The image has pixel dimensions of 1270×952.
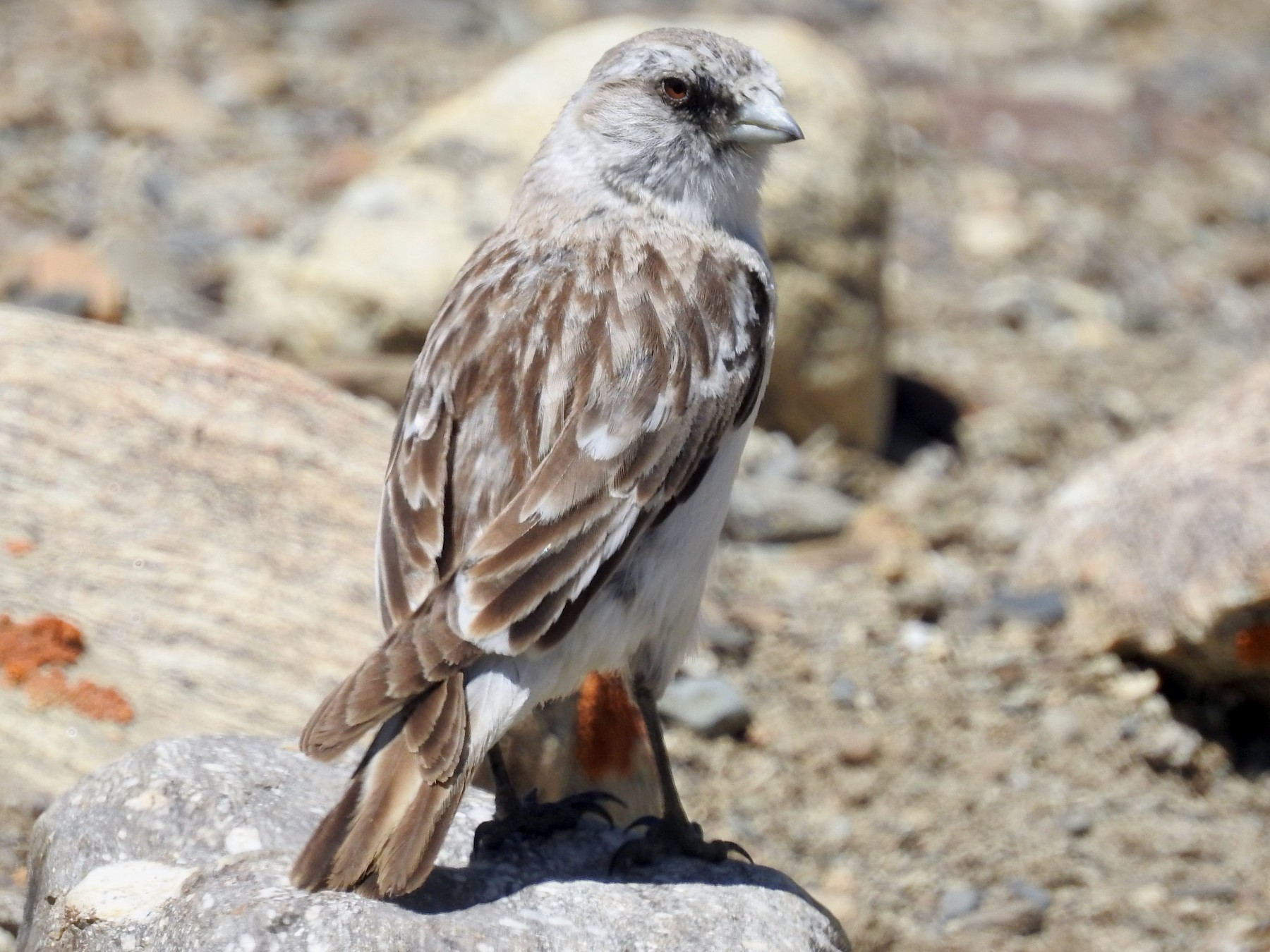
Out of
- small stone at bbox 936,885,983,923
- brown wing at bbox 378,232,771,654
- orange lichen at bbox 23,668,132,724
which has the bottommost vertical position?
small stone at bbox 936,885,983,923

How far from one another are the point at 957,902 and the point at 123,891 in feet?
9.18

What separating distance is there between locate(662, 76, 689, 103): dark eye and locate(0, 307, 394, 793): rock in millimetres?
1715

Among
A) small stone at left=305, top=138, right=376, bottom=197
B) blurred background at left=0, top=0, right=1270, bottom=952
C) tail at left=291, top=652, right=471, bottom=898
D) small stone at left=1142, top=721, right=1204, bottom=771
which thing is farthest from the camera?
small stone at left=305, top=138, right=376, bottom=197

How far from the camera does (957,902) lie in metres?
5.46

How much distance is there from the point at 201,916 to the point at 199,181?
6.75 m

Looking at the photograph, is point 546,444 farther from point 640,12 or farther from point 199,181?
point 640,12

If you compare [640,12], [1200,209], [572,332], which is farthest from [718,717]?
[640,12]

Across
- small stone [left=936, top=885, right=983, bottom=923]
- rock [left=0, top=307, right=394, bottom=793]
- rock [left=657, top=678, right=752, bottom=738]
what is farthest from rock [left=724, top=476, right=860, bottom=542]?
small stone [left=936, top=885, right=983, bottom=923]

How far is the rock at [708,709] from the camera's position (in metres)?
6.21

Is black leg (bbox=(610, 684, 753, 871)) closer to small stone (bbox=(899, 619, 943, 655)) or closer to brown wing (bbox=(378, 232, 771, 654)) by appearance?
brown wing (bbox=(378, 232, 771, 654))

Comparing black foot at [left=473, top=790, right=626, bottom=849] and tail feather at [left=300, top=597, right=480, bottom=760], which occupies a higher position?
tail feather at [left=300, top=597, right=480, bottom=760]

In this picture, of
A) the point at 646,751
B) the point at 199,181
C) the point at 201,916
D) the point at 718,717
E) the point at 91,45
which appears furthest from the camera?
the point at 91,45

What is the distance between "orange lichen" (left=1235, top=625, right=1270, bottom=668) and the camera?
19.5 ft

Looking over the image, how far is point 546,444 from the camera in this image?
4.10 m
